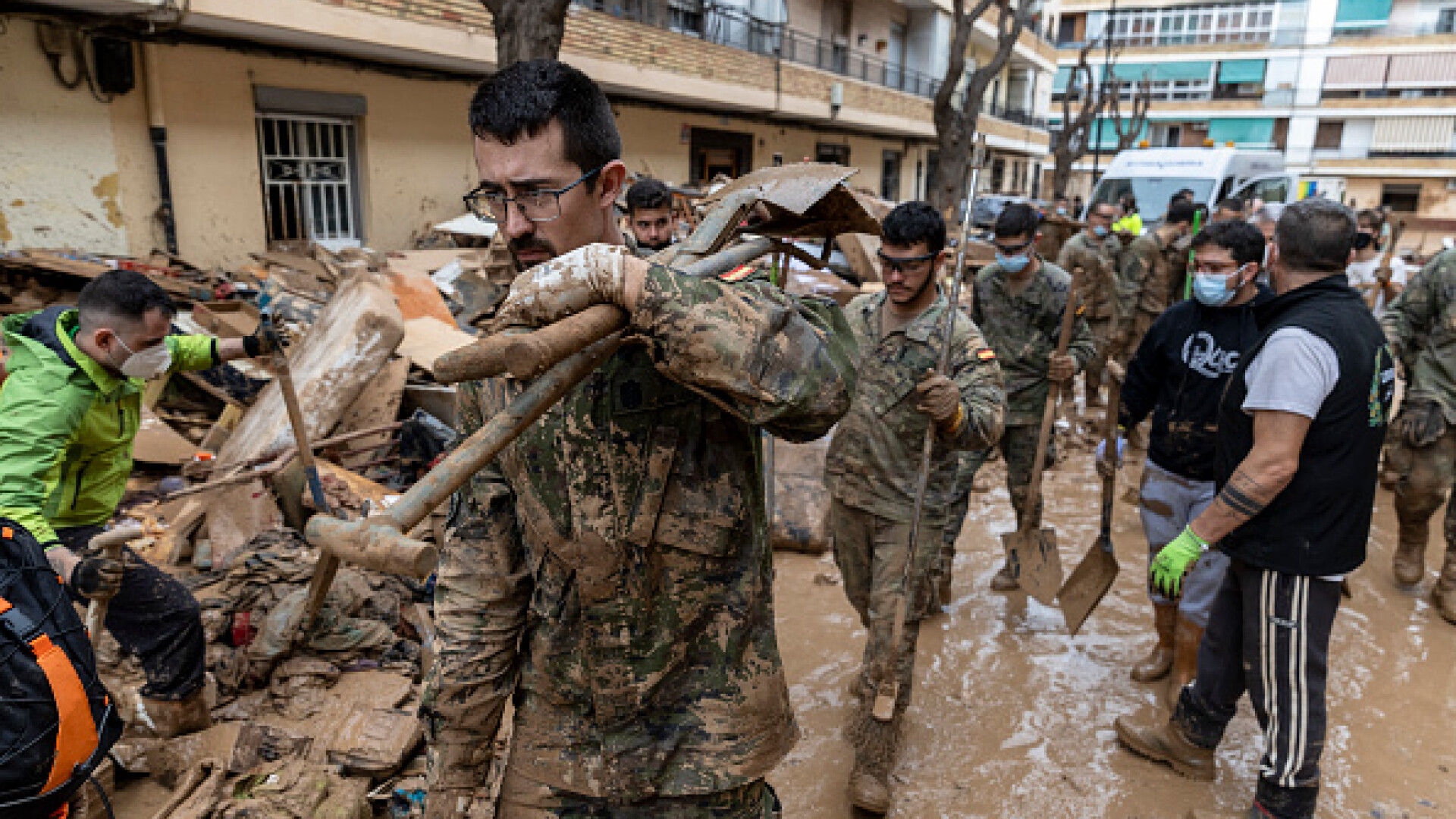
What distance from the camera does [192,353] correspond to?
144 inches

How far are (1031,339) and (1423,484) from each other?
261cm

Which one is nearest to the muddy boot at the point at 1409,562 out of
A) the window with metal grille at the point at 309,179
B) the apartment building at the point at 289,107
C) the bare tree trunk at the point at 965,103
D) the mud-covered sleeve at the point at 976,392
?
the mud-covered sleeve at the point at 976,392

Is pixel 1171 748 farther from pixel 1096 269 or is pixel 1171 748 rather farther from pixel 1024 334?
pixel 1096 269

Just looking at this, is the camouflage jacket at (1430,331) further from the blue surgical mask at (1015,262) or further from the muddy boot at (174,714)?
the muddy boot at (174,714)

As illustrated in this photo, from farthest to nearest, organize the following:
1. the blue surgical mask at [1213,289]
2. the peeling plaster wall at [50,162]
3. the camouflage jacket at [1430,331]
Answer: the peeling plaster wall at [50,162], the camouflage jacket at [1430,331], the blue surgical mask at [1213,289]

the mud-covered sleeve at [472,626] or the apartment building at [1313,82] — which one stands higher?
the apartment building at [1313,82]

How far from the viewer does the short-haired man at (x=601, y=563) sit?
1.47 meters

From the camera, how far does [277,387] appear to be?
5371mm

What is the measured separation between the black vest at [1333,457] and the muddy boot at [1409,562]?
3214 millimetres

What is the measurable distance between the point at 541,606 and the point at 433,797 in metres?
0.45

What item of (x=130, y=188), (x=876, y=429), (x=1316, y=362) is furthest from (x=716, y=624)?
(x=130, y=188)

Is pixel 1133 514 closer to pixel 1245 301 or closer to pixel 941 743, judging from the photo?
pixel 1245 301

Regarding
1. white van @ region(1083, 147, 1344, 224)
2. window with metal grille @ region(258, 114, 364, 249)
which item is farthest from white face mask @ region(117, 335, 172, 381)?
white van @ region(1083, 147, 1344, 224)

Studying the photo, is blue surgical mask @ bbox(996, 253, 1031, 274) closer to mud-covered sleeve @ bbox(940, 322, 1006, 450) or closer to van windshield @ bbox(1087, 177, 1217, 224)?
mud-covered sleeve @ bbox(940, 322, 1006, 450)
